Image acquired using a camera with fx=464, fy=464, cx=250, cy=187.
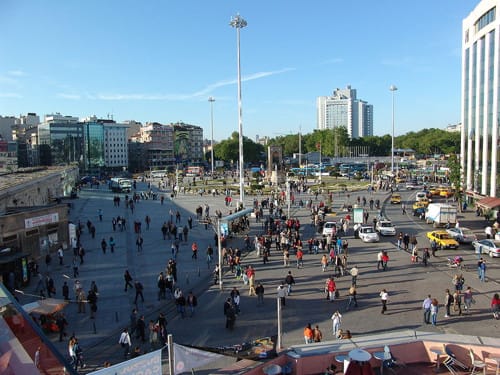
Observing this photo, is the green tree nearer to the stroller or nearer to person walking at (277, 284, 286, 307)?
the stroller

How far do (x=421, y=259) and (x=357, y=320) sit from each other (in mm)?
9933

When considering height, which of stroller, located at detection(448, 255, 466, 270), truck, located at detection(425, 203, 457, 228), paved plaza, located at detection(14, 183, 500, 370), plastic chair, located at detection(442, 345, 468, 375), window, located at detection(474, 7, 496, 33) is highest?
window, located at detection(474, 7, 496, 33)

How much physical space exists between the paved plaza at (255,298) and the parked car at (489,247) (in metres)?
0.66

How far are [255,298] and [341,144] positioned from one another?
140 metres

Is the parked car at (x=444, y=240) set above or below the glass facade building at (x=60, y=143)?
below

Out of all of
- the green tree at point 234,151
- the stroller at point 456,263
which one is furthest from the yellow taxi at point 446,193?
the green tree at point 234,151

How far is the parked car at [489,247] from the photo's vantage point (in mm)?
24741

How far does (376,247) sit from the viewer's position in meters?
27.7

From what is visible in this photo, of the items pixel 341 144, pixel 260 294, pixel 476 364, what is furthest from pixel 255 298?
pixel 341 144

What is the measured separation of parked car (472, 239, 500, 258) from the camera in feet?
81.2

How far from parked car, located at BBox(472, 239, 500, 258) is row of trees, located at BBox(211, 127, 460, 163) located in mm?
100166

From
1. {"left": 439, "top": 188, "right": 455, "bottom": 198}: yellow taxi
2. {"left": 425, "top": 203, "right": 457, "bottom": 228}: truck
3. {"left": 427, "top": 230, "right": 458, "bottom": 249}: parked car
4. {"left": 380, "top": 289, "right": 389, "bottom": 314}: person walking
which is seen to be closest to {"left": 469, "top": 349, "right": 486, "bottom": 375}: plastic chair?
{"left": 380, "top": 289, "right": 389, "bottom": 314}: person walking

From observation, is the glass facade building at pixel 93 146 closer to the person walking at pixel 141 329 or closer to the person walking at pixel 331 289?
the person walking at pixel 331 289

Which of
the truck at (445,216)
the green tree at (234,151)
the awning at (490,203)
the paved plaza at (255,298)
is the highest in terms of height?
the green tree at (234,151)
